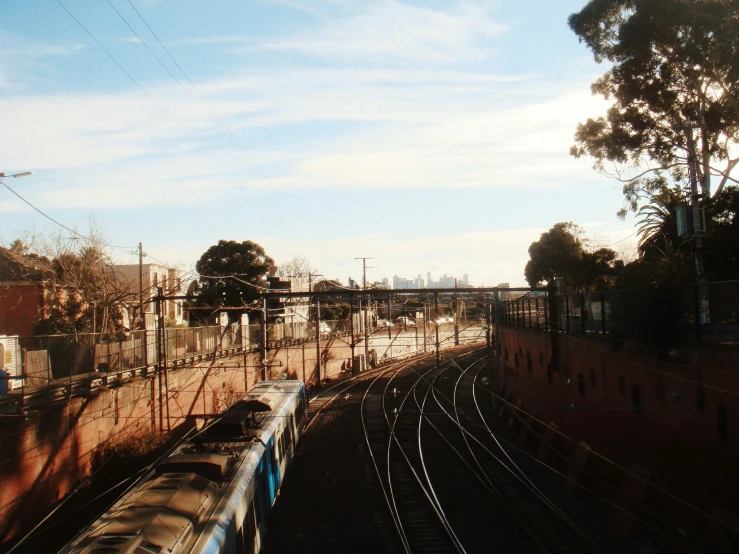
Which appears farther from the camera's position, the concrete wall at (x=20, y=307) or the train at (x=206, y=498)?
the concrete wall at (x=20, y=307)

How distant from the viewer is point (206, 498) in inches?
350

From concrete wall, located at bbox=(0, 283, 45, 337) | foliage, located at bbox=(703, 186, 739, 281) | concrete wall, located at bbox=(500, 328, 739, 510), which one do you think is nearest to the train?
concrete wall, located at bbox=(500, 328, 739, 510)

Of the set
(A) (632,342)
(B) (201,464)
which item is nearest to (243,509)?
(B) (201,464)

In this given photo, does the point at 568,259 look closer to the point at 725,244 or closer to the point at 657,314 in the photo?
the point at 725,244

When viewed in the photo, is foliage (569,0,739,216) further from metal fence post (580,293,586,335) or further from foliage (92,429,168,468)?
foliage (92,429,168,468)

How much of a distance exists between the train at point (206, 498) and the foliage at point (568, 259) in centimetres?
2707

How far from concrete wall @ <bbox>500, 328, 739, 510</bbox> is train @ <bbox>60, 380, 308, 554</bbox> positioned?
7116mm

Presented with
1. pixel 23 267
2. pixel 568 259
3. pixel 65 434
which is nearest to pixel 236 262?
pixel 23 267

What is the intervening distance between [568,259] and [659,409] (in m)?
29.9

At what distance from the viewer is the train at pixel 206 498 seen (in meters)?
7.39

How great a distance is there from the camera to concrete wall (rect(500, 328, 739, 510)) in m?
9.98

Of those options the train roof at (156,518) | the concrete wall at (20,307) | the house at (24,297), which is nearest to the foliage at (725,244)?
the train roof at (156,518)

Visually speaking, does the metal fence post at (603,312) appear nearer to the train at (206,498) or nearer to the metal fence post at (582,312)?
the metal fence post at (582,312)

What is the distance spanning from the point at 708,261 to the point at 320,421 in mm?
14279
